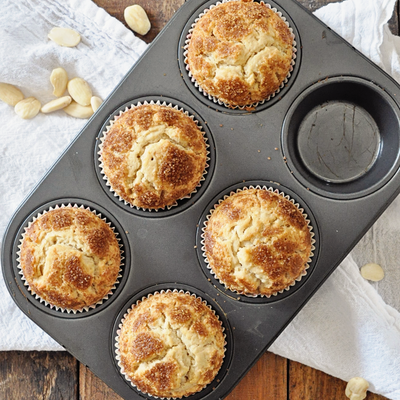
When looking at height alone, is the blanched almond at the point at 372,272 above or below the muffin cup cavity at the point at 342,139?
below

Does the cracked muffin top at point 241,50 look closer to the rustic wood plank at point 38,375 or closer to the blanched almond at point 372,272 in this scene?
the blanched almond at point 372,272

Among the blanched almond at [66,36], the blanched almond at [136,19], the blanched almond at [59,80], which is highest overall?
Result: the blanched almond at [136,19]

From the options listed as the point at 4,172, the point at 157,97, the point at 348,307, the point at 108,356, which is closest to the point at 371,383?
the point at 348,307

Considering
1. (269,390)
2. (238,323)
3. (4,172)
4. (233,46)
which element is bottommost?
(269,390)

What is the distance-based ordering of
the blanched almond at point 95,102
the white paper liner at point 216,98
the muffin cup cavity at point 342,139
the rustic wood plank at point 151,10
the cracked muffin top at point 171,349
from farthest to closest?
the rustic wood plank at point 151,10 < the blanched almond at point 95,102 < the muffin cup cavity at point 342,139 < the white paper liner at point 216,98 < the cracked muffin top at point 171,349

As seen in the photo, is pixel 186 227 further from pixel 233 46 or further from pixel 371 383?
pixel 371 383

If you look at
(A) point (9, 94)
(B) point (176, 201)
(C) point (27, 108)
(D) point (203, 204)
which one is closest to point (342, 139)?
(D) point (203, 204)

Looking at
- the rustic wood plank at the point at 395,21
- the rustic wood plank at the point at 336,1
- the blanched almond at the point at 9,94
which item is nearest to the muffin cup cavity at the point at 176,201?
the blanched almond at the point at 9,94
